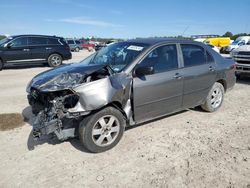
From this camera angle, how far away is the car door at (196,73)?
4746 mm

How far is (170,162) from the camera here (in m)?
3.47

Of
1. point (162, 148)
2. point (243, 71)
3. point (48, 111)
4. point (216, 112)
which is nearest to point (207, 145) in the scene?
point (162, 148)

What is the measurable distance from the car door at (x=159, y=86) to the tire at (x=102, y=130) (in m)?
0.41

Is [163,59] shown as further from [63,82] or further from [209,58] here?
[63,82]

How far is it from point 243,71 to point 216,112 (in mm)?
3799

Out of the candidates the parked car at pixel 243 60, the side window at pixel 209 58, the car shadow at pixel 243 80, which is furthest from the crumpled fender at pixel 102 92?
the car shadow at pixel 243 80

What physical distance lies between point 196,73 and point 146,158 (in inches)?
86.8

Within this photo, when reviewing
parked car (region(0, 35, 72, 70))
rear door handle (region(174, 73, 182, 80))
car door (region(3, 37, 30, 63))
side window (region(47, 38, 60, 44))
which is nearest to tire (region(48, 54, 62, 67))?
parked car (region(0, 35, 72, 70))

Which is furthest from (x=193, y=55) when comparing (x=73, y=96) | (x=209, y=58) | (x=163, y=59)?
(x=73, y=96)

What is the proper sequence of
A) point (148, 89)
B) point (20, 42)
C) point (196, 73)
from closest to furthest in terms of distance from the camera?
point (148, 89)
point (196, 73)
point (20, 42)

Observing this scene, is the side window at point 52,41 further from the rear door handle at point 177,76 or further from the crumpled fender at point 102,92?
the crumpled fender at point 102,92

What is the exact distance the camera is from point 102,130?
3.71 meters

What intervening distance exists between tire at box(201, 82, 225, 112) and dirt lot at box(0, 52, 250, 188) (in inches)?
19.5

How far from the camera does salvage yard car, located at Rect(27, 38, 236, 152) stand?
3516 millimetres
